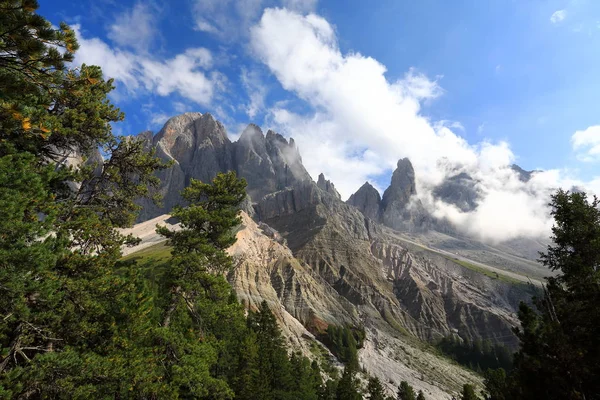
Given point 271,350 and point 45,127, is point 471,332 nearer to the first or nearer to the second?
point 271,350

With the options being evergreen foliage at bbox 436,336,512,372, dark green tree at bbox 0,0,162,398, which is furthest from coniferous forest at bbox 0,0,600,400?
evergreen foliage at bbox 436,336,512,372

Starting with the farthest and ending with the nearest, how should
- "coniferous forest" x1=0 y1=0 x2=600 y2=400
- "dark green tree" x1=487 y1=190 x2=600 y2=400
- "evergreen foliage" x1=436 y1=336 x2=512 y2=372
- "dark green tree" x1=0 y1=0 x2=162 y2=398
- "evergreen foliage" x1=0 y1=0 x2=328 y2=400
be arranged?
"evergreen foliage" x1=436 y1=336 x2=512 y2=372, "dark green tree" x1=487 y1=190 x2=600 y2=400, "coniferous forest" x1=0 y1=0 x2=600 y2=400, "evergreen foliage" x1=0 y1=0 x2=328 y2=400, "dark green tree" x1=0 y1=0 x2=162 y2=398

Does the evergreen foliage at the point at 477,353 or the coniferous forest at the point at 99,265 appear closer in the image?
the coniferous forest at the point at 99,265

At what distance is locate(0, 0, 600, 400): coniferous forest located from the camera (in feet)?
29.9

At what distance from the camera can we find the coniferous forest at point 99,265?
29.9 feet

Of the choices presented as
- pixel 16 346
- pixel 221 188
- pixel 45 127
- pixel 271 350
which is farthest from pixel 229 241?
pixel 271 350

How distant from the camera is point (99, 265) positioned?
42.3 feet

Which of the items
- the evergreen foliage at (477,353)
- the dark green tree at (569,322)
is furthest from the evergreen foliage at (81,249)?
the evergreen foliage at (477,353)

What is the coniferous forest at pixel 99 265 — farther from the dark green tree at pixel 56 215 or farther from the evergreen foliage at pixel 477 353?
the evergreen foliage at pixel 477 353

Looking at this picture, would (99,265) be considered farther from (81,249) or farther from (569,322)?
(569,322)

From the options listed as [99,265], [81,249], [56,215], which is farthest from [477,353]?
→ [56,215]

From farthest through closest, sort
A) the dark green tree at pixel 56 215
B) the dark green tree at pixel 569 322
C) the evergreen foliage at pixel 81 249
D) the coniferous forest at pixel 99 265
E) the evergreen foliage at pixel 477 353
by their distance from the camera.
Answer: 1. the evergreen foliage at pixel 477 353
2. the dark green tree at pixel 569 322
3. the coniferous forest at pixel 99 265
4. the evergreen foliage at pixel 81 249
5. the dark green tree at pixel 56 215

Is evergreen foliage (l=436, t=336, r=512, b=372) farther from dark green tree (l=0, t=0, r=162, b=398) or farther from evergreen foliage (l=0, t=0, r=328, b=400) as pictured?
dark green tree (l=0, t=0, r=162, b=398)

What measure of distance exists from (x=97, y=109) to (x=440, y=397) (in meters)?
101
